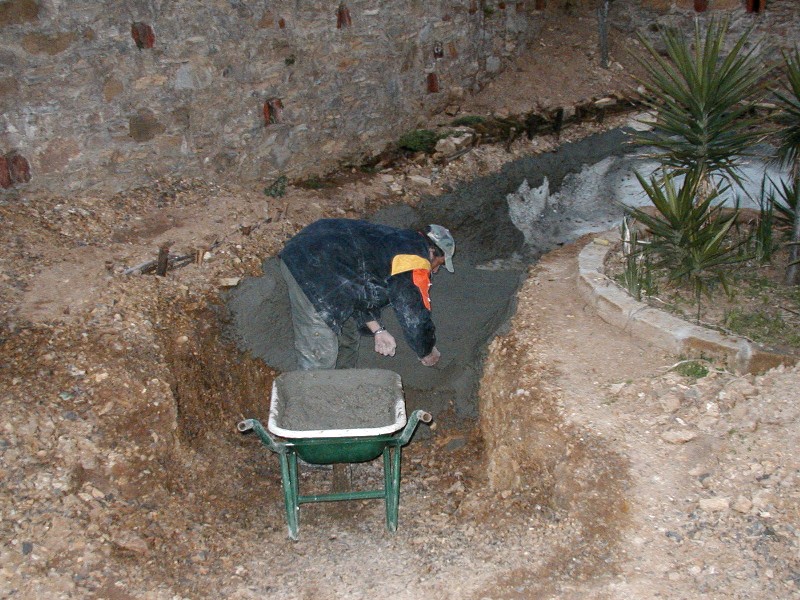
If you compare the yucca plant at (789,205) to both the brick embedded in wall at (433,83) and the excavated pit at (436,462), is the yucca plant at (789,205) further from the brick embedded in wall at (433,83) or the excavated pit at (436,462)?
the brick embedded in wall at (433,83)

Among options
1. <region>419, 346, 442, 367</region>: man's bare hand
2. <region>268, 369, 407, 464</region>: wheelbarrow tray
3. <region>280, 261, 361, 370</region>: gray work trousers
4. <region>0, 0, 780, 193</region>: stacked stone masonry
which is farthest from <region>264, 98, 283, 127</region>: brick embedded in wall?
<region>268, 369, 407, 464</region>: wheelbarrow tray

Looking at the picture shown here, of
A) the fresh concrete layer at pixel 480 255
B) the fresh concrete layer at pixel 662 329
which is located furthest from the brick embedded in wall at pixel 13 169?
the fresh concrete layer at pixel 662 329

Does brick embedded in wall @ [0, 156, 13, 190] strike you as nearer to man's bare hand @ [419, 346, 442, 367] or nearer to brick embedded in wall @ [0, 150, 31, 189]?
brick embedded in wall @ [0, 150, 31, 189]

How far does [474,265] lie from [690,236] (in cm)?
178

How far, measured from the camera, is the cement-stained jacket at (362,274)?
471 centimetres

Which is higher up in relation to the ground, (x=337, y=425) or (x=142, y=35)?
(x=142, y=35)

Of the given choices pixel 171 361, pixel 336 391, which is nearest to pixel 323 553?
pixel 336 391

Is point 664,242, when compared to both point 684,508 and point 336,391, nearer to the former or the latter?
point 684,508

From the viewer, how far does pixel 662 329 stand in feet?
15.4

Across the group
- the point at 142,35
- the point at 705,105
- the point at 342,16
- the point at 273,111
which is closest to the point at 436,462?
the point at 705,105

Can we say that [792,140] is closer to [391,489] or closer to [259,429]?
[391,489]

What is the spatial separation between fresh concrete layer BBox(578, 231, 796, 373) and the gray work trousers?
167 cm

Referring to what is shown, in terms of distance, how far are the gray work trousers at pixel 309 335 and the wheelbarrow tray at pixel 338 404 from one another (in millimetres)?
624

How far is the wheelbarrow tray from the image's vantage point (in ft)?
13.2
